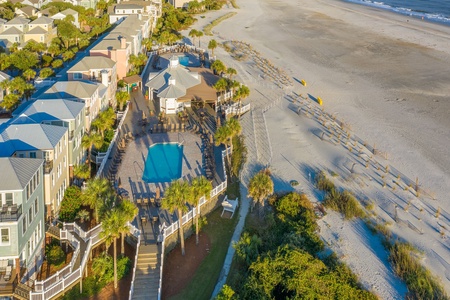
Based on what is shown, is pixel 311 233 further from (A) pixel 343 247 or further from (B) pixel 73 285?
(B) pixel 73 285

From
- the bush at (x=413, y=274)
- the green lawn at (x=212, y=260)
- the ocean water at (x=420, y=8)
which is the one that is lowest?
the green lawn at (x=212, y=260)

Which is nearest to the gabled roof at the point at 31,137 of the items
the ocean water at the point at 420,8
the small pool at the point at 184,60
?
the small pool at the point at 184,60

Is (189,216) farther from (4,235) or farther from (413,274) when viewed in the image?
(413,274)

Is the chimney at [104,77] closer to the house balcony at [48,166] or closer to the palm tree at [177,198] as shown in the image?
the house balcony at [48,166]

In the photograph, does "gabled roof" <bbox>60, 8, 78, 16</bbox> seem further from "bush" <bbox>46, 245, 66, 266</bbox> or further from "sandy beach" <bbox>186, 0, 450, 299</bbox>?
"bush" <bbox>46, 245, 66, 266</bbox>

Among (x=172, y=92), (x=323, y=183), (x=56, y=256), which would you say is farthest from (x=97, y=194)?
(x=172, y=92)

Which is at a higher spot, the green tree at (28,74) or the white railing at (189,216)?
the green tree at (28,74)
